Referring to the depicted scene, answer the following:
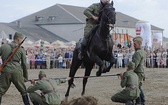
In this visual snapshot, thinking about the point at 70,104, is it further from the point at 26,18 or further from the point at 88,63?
the point at 26,18

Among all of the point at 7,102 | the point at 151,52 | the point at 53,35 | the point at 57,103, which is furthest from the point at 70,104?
the point at 53,35

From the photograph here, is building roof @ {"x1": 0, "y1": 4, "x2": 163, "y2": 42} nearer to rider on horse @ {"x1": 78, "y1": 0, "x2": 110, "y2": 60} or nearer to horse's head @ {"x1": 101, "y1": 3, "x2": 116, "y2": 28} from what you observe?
rider on horse @ {"x1": 78, "y1": 0, "x2": 110, "y2": 60}

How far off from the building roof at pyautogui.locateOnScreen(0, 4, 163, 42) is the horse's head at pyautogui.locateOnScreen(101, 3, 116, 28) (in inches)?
2712

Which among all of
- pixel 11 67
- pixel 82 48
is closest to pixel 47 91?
pixel 11 67

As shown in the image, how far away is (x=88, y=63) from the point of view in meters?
13.4

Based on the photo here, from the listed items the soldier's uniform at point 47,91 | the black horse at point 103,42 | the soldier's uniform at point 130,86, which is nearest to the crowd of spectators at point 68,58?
the black horse at point 103,42

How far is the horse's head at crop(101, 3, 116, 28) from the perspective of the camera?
38.3 feet

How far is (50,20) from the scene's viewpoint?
90.6 metres

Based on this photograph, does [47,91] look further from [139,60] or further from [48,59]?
[48,59]

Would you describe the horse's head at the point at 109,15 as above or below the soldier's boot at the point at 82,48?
above

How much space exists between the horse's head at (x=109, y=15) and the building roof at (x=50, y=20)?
68886 millimetres

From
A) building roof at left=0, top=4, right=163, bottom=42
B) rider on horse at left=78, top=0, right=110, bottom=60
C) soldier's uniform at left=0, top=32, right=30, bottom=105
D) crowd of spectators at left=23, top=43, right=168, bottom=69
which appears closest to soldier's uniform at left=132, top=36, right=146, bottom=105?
rider on horse at left=78, top=0, right=110, bottom=60

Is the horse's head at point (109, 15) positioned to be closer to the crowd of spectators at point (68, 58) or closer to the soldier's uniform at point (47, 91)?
the soldier's uniform at point (47, 91)

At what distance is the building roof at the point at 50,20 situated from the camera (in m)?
84.2
